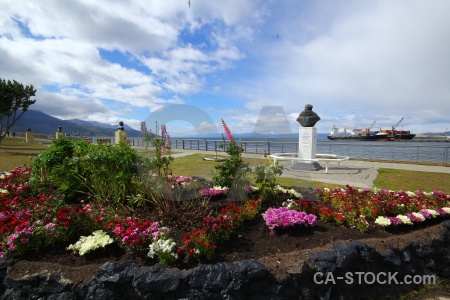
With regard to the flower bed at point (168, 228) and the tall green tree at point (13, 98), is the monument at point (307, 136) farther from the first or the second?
the tall green tree at point (13, 98)

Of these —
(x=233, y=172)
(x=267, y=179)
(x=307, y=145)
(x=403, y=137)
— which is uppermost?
(x=403, y=137)

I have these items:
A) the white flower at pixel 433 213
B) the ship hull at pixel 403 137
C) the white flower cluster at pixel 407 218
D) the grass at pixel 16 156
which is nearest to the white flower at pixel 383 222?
the white flower cluster at pixel 407 218

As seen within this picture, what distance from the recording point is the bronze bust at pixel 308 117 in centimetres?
1073

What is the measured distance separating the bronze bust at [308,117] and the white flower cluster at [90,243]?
971 centimetres

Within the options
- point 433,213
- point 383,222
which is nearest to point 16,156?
point 383,222

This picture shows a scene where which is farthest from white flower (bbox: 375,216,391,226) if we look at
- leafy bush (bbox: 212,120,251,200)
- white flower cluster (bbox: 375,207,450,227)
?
leafy bush (bbox: 212,120,251,200)

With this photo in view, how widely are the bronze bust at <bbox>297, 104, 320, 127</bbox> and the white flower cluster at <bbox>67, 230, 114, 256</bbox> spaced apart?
9.71 metres

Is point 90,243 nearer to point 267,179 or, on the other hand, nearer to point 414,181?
point 267,179

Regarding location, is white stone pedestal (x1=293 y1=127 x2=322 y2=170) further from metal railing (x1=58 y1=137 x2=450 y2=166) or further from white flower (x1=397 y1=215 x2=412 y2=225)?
white flower (x1=397 y1=215 x2=412 y2=225)

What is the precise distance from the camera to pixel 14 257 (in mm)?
2703

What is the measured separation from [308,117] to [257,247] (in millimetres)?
8947

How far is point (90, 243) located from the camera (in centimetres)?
279

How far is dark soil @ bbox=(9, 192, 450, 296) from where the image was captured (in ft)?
7.97

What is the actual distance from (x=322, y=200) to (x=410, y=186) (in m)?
4.34
